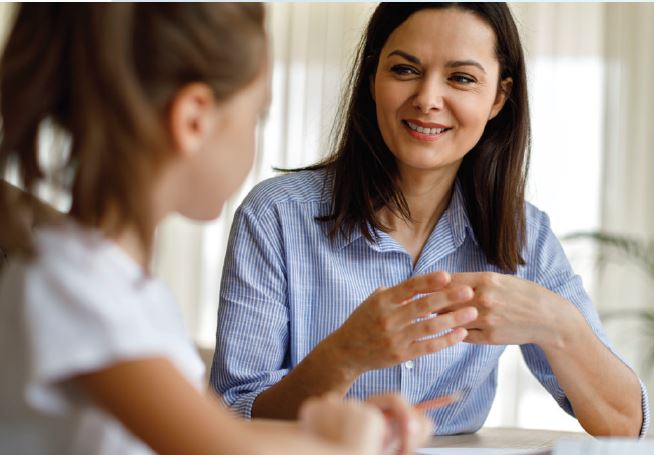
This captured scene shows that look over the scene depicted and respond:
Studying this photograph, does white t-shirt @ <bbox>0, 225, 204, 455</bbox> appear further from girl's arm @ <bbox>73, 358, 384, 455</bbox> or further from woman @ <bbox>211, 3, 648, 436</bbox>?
woman @ <bbox>211, 3, 648, 436</bbox>

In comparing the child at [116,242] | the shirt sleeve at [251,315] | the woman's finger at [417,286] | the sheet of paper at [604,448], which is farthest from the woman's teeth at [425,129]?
the child at [116,242]

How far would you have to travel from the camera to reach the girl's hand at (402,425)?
862 mm

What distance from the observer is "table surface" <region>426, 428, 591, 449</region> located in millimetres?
1527

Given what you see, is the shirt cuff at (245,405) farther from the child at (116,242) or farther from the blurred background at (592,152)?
the blurred background at (592,152)

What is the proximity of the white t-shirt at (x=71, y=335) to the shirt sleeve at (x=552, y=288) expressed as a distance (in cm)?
112

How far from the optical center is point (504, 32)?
5.85ft

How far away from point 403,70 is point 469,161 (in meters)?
0.29

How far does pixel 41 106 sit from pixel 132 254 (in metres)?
0.16

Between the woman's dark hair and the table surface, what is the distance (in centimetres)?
33

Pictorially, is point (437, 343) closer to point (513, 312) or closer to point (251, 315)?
point (513, 312)

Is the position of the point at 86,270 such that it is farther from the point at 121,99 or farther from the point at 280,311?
the point at 280,311

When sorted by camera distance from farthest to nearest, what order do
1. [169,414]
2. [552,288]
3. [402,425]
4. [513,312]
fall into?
[552,288] → [513,312] → [402,425] → [169,414]

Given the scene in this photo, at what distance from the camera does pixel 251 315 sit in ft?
5.42

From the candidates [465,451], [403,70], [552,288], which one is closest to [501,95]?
[403,70]
